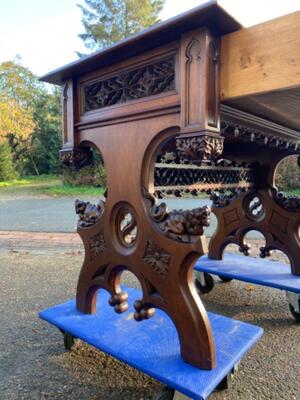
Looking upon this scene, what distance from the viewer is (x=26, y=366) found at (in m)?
1.70

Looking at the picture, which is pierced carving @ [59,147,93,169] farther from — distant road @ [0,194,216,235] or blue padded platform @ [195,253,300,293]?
distant road @ [0,194,216,235]

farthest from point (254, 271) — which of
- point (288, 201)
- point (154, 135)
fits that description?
point (154, 135)

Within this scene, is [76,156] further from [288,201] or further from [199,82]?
[288,201]

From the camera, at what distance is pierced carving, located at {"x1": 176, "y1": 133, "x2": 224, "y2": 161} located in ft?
3.95

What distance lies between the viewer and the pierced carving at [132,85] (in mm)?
1334

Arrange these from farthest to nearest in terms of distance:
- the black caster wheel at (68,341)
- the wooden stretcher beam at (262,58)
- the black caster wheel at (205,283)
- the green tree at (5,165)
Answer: the green tree at (5,165)
the black caster wheel at (205,283)
the black caster wheel at (68,341)
the wooden stretcher beam at (262,58)

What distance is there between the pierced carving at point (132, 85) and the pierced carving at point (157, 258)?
65cm

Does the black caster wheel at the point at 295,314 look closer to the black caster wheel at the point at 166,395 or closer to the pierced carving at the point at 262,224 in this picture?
the pierced carving at the point at 262,224

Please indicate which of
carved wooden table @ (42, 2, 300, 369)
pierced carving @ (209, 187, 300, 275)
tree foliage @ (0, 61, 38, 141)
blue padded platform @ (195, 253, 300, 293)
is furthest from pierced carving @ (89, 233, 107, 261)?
tree foliage @ (0, 61, 38, 141)

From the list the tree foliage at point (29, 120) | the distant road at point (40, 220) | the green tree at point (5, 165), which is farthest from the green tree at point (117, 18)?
the distant road at point (40, 220)

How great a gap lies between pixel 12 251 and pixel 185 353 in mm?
3464

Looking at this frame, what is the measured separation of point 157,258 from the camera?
139 centimetres

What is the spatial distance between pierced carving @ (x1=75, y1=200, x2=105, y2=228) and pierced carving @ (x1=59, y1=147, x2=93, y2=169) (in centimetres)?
23

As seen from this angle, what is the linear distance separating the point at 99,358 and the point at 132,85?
4.65 ft
